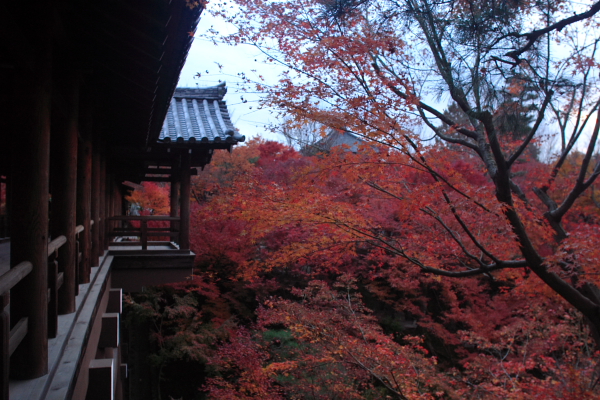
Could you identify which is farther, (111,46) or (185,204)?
(185,204)

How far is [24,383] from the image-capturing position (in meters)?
2.15

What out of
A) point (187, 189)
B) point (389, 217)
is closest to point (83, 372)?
point (187, 189)

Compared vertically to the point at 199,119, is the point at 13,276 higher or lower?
lower

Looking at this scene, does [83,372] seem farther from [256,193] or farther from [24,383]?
[256,193]

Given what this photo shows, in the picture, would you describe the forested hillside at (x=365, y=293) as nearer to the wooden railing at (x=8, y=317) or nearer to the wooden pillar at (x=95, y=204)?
the wooden pillar at (x=95, y=204)

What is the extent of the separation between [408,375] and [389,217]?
5.54 meters

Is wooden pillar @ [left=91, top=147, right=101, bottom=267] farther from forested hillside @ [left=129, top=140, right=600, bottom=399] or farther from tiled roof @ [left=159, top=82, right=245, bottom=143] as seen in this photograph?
forested hillside @ [left=129, top=140, right=600, bottom=399]

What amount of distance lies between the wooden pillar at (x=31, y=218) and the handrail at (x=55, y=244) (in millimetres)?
368

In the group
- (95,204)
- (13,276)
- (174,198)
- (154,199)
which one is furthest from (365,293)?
(13,276)

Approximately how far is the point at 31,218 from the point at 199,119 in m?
5.99

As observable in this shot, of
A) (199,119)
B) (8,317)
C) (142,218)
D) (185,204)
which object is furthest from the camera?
(199,119)

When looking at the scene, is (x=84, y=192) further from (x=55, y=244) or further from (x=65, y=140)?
(x=55, y=244)

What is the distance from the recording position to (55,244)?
289 cm

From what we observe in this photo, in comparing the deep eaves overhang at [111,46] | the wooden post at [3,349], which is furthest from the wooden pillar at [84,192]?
the wooden post at [3,349]
